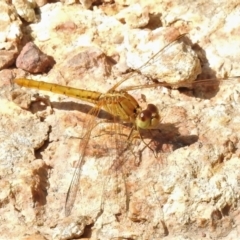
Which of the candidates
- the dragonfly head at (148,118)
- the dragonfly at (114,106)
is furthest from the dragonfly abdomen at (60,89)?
the dragonfly head at (148,118)

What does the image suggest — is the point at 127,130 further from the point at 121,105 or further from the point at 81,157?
the point at 81,157

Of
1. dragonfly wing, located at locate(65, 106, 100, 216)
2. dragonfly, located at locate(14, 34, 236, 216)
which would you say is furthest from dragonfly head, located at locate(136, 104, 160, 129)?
dragonfly wing, located at locate(65, 106, 100, 216)

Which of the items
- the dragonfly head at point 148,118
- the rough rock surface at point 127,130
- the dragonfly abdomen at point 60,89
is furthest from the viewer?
the dragonfly abdomen at point 60,89

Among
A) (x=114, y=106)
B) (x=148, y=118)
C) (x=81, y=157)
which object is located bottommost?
(x=81, y=157)

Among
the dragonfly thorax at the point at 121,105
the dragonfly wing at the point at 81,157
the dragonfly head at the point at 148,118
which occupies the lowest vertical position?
the dragonfly wing at the point at 81,157

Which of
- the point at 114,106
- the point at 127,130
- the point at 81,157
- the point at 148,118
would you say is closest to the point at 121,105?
the point at 114,106

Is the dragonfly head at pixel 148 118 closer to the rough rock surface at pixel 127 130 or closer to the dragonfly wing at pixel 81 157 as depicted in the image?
the rough rock surface at pixel 127 130

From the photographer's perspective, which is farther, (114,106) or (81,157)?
(114,106)
